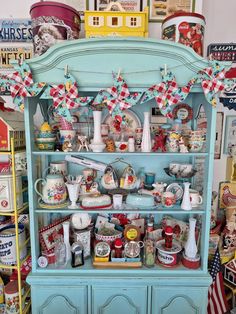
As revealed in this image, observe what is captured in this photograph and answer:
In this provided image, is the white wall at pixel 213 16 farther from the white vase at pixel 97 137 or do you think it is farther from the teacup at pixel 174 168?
the teacup at pixel 174 168

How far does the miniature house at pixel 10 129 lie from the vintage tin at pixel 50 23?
41 cm

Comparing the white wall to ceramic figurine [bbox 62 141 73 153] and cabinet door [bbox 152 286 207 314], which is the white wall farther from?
cabinet door [bbox 152 286 207 314]

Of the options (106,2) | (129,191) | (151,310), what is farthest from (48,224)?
(106,2)

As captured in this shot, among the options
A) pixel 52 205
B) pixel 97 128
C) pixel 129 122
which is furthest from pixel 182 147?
pixel 52 205

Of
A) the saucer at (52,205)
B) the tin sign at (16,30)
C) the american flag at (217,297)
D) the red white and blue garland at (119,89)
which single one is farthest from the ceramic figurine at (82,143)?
the american flag at (217,297)

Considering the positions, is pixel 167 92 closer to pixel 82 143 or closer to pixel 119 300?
pixel 82 143

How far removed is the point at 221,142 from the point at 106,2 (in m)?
1.21

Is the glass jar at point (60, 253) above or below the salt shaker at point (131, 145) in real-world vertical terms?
below

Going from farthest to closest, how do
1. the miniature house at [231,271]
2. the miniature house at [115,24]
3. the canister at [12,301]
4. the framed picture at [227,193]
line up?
the framed picture at [227,193] → the miniature house at [231,271] → the canister at [12,301] → the miniature house at [115,24]

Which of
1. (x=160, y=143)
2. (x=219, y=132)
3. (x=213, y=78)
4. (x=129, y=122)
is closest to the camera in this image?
(x=213, y=78)

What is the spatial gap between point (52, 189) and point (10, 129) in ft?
1.35

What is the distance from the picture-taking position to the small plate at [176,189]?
4.71 feet

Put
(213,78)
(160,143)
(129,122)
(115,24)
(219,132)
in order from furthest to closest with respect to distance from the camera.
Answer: (219,132)
(129,122)
(160,143)
(115,24)
(213,78)

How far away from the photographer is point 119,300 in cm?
133
